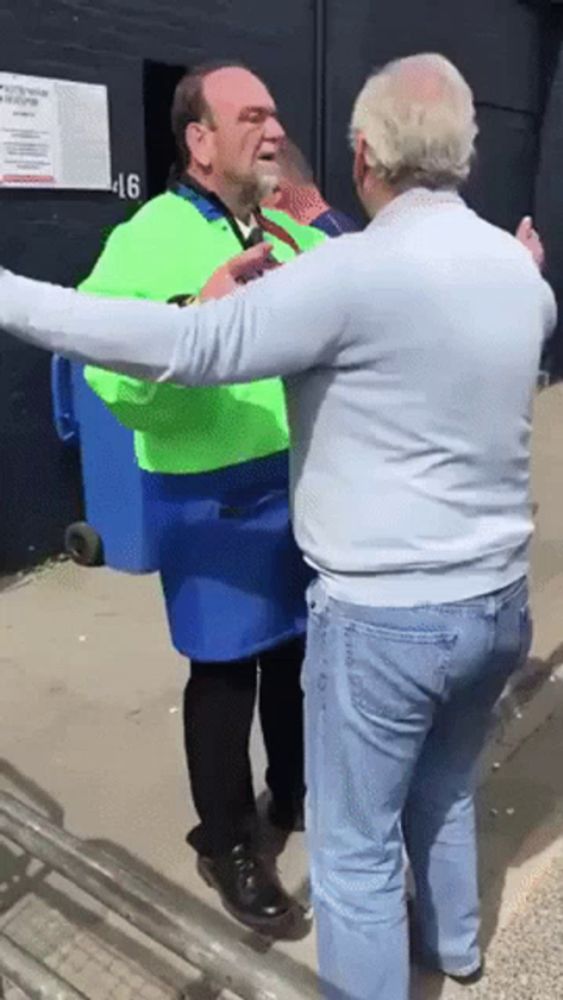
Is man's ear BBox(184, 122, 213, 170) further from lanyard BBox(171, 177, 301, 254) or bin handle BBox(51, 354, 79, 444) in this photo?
bin handle BBox(51, 354, 79, 444)

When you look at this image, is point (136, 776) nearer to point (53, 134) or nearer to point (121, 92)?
point (53, 134)

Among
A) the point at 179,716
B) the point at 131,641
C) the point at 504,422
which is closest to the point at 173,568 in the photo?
the point at 504,422

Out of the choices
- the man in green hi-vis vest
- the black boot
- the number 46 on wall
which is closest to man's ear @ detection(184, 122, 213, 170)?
the man in green hi-vis vest

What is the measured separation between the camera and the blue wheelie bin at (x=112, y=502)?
219 centimetres

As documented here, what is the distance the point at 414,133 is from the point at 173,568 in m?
1.01

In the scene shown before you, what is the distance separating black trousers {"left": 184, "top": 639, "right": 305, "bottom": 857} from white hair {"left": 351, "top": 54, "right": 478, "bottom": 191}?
109cm

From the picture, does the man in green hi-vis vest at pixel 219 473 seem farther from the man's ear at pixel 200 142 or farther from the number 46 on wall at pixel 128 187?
the number 46 on wall at pixel 128 187

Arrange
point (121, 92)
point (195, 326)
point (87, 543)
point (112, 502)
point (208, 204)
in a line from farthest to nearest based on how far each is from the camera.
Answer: point (121, 92), point (87, 543), point (112, 502), point (208, 204), point (195, 326)

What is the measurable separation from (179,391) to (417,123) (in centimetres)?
63

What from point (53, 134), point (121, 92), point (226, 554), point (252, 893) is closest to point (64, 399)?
point (226, 554)

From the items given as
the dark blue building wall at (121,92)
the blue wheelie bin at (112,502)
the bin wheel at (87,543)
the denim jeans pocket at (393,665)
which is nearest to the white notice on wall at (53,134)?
the dark blue building wall at (121,92)

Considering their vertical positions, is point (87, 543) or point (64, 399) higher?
point (64, 399)

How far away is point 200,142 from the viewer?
2.12 m

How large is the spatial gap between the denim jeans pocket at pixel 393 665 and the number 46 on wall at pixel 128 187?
10.5 feet
